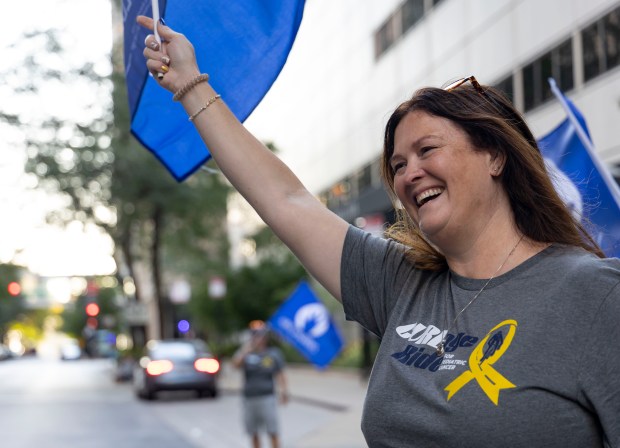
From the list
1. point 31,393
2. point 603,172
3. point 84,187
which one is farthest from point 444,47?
point 603,172

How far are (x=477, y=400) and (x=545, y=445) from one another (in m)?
0.15

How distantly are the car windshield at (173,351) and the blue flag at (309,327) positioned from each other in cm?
897

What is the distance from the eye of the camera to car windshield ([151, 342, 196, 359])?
→ 24.8 m

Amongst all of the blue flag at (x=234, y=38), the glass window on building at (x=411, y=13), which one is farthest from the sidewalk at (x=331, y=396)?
the blue flag at (x=234, y=38)

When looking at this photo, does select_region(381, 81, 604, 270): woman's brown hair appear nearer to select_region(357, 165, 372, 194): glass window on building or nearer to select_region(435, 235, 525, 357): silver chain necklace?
select_region(435, 235, 525, 357): silver chain necklace

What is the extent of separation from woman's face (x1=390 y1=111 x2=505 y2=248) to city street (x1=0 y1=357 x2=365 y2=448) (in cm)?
1142

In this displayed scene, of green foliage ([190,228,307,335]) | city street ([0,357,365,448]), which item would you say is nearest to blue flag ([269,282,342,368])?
city street ([0,357,365,448])

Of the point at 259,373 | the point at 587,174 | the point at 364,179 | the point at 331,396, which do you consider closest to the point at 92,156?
the point at 364,179

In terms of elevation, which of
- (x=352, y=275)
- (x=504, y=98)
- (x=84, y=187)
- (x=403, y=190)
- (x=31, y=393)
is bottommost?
(x=31, y=393)

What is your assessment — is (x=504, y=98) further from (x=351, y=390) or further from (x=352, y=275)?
(x=351, y=390)

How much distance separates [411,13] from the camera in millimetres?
28672

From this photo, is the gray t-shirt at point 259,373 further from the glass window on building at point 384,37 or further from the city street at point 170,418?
the glass window on building at point 384,37

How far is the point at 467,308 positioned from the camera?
209cm

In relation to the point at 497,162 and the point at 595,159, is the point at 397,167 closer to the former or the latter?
the point at 497,162
